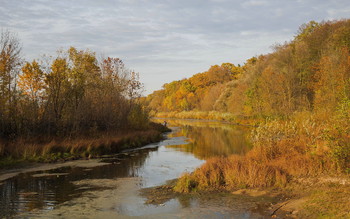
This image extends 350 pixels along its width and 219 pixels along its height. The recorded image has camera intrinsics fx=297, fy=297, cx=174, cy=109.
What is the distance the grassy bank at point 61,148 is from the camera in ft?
52.9

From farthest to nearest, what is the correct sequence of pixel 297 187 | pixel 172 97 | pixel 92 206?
1. pixel 172 97
2. pixel 297 187
3. pixel 92 206

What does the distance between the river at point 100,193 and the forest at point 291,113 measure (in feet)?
5.77

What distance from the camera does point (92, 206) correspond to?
8719 mm

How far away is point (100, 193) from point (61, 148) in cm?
913

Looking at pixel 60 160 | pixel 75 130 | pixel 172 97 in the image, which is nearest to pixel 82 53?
pixel 75 130

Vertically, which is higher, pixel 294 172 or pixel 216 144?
pixel 294 172

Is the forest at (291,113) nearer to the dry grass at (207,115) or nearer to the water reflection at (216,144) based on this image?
the dry grass at (207,115)

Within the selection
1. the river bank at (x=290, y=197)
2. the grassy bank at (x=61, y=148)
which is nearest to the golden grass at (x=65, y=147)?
the grassy bank at (x=61, y=148)

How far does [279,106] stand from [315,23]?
18669 millimetres

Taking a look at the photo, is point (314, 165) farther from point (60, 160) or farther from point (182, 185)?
point (60, 160)

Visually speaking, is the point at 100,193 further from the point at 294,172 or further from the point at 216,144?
the point at 216,144

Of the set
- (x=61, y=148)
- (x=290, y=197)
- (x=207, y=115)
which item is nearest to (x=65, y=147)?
(x=61, y=148)

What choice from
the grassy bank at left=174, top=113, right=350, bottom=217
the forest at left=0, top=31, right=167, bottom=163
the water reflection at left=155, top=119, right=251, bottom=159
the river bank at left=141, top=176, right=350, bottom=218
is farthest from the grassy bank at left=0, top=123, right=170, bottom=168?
the grassy bank at left=174, top=113, right=350, bottom=217

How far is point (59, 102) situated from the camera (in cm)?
2147
